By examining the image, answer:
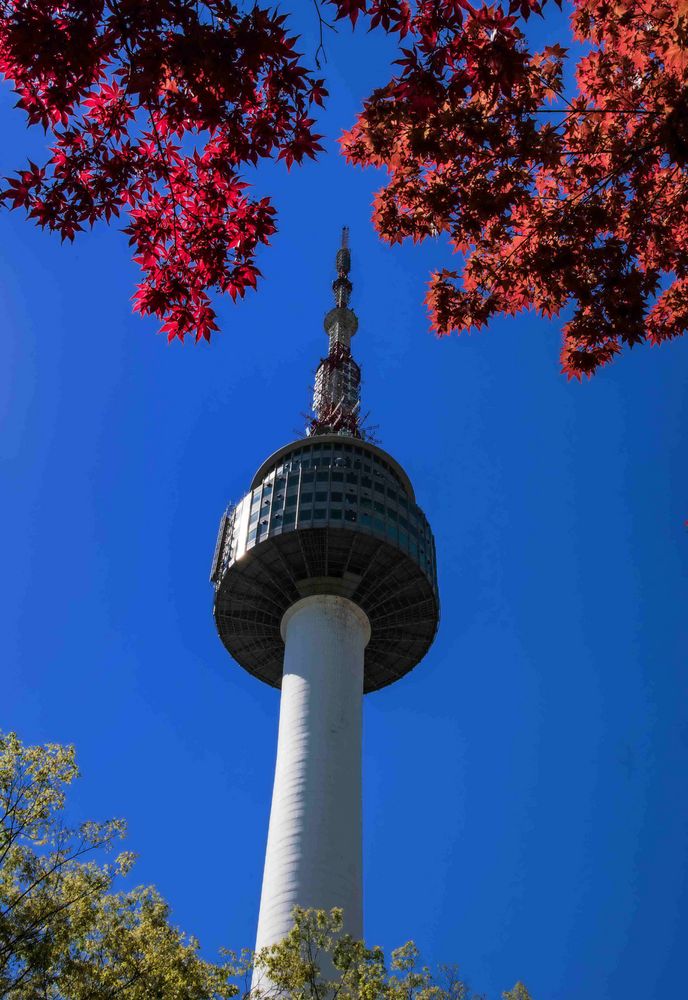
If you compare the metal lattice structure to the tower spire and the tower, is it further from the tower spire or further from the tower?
the tower spire

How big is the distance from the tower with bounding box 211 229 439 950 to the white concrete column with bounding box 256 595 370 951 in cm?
9

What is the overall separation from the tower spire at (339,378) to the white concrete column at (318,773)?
2214cm

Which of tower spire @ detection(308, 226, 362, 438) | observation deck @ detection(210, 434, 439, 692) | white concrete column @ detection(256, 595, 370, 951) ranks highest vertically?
tower spire @ detection(308, 226, 362, 438)

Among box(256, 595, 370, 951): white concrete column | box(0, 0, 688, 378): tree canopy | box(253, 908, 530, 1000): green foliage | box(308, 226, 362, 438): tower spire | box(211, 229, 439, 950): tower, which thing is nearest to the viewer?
box(0, 0, 688, 378): tree canopy

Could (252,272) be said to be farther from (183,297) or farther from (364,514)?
(364,514)

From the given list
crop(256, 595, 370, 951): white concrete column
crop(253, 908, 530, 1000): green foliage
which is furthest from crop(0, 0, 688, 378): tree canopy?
crop(256, 595, 370, 951): white concrete column

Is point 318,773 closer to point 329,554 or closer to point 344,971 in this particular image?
point 329,554

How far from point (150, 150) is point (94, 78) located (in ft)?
6.08

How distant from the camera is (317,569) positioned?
73188mm

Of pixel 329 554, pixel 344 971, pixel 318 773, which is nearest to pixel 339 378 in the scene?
pixel 329 554

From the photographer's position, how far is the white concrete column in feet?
188

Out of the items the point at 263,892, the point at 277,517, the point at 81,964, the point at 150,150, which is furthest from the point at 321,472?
the point at 150,150

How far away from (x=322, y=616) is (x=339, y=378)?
3124 cm

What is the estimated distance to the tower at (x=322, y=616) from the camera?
59.3 m
